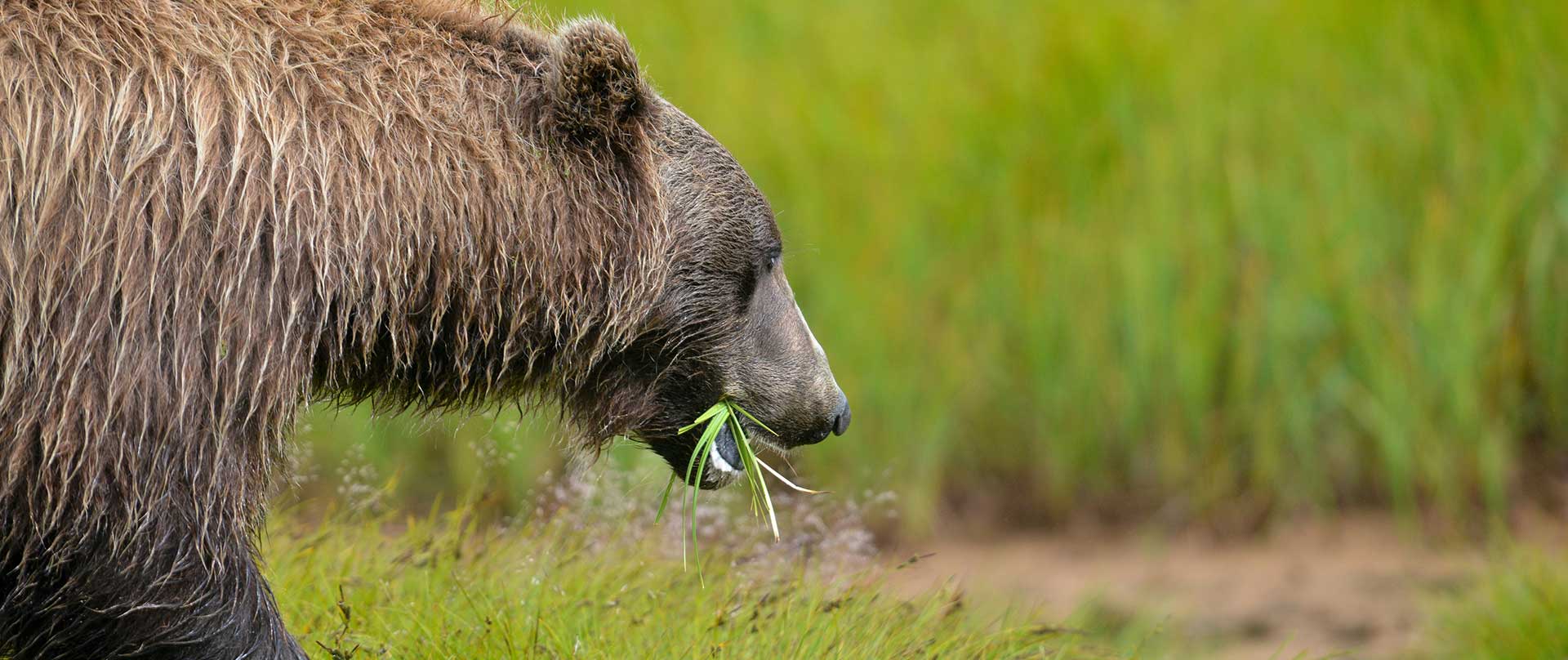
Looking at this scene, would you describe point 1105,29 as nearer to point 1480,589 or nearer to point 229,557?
point 1480,589

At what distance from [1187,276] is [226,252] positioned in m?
4.72

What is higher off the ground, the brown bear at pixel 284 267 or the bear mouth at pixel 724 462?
the brown bear at pixel 284 267

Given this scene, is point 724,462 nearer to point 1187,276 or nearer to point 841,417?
point 841,417

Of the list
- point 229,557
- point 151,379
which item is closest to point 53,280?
point 151,379

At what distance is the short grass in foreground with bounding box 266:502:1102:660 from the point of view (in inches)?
137

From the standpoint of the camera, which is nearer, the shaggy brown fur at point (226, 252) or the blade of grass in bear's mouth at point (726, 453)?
the shaggy brown fur at point (226, 252)

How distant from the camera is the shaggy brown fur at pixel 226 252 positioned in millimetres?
2621

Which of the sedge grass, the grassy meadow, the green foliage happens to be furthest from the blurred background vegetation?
the sedge grass

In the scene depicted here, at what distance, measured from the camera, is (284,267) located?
9.12ft

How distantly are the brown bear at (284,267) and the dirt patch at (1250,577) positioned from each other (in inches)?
109

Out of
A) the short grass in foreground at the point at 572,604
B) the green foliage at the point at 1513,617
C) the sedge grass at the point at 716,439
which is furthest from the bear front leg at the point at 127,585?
the green foliage at the point at 1513,617

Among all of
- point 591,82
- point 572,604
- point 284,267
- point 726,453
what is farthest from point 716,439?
point 284,267

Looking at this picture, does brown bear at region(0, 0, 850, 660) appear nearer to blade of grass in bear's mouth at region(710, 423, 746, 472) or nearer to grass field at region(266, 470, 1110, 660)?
blade of grass in bear's mouth at region(710, 423, 746, 472)

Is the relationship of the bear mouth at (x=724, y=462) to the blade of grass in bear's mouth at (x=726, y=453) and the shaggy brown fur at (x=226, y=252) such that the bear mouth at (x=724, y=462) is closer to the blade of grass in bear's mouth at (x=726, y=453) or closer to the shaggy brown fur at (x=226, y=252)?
the blade of grass in bear's mouth at (x=726, y=453)
